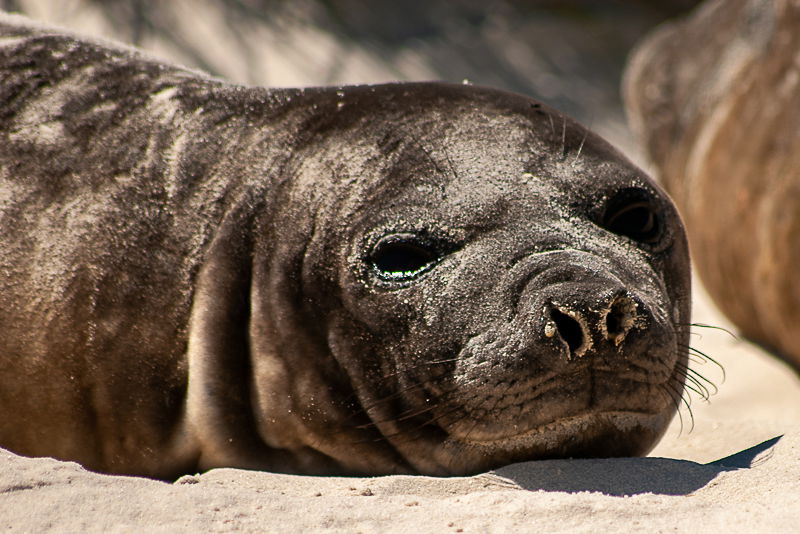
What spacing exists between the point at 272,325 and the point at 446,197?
604 millimetres

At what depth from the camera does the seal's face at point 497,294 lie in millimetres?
2533

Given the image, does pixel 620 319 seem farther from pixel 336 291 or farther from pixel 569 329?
pixel 336 291

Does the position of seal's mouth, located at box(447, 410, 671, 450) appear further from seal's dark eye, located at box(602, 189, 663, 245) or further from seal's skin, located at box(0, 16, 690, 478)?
seal's dark eye, located at box(602, 189, 663, 245)

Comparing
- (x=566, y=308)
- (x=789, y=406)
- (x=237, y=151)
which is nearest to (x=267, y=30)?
(x=789, y=406)

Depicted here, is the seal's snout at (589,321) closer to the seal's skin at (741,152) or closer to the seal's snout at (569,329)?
the seal's snout at (569,329)

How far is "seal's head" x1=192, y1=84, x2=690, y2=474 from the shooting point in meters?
2.55

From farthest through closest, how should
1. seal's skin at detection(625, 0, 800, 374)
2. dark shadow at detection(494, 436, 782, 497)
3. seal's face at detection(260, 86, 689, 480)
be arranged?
seal's skin at detection(625, 0, 800, 374) < seal's face at detection(260, 86, 689, 480) < dark shadow at detection(494, 436, 782, 497)

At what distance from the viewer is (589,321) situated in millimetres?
2457

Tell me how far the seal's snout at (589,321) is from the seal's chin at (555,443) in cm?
21

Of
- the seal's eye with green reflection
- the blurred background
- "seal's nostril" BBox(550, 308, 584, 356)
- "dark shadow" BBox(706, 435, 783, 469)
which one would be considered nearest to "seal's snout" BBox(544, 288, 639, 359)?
"seal's nostril" BBox(550, 308, 584, 356)

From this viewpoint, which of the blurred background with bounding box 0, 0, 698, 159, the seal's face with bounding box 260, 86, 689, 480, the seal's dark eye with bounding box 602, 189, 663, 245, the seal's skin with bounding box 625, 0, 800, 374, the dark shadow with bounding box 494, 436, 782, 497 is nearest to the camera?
the dark shadow with bounding box 494, 436, 782, 497

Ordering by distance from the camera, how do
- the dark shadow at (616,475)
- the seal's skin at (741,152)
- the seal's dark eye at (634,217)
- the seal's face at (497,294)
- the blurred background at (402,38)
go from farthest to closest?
the blurred background at (402,38)
the seal's skin at (741,152)
the seal's dark eye at (634,217)
the seal's face at (497,294)
the dark shadow at (616,475)

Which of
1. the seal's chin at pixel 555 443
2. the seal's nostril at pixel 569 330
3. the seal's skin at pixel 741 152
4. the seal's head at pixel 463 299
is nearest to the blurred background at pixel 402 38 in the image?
the seal's skin at pixel 741 152

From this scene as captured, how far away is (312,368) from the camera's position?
278 cm
